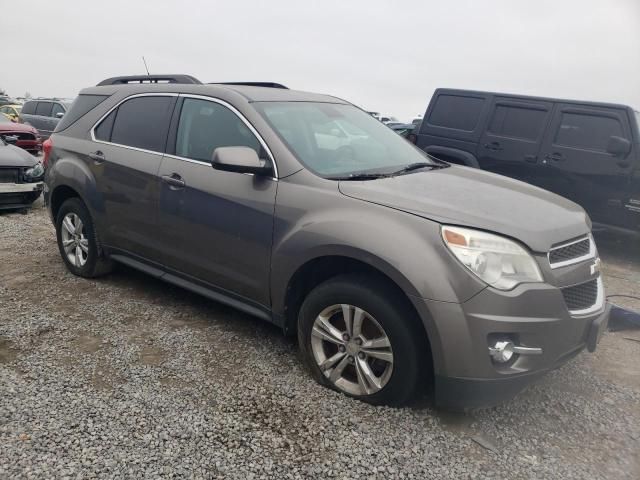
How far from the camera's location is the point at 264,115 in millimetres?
3361

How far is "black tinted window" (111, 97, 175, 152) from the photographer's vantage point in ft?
12.7

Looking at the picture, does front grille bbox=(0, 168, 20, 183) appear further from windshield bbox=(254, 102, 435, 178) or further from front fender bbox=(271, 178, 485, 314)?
front fender bbox=(271, 178, 485, 314)

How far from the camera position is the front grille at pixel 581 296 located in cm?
261

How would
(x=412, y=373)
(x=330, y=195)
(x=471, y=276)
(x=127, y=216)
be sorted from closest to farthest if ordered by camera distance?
(x=471, y=276) → (x=412, y=373) → (x=330, y=195) → (x=127, y=216)

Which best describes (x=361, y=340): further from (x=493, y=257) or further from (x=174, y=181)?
(x=174, y=181)

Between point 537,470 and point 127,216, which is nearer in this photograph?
point 537,470

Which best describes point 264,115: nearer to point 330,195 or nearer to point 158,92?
point 330,195

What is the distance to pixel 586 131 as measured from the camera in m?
6.69

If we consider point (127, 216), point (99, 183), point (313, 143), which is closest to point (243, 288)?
point (313, 143)

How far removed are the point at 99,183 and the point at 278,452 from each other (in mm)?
2785

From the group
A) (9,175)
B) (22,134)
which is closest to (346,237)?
(9,175)

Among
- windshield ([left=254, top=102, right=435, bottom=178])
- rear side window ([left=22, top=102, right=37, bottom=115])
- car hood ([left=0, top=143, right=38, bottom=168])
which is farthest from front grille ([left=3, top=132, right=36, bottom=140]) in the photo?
windshield ([left=254, top=102, right=435, bottom=178])

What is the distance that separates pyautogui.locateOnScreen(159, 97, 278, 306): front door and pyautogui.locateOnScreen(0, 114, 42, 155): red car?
1012 cm

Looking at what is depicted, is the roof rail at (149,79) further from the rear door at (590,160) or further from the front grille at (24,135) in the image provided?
the front grille at (24,135)
